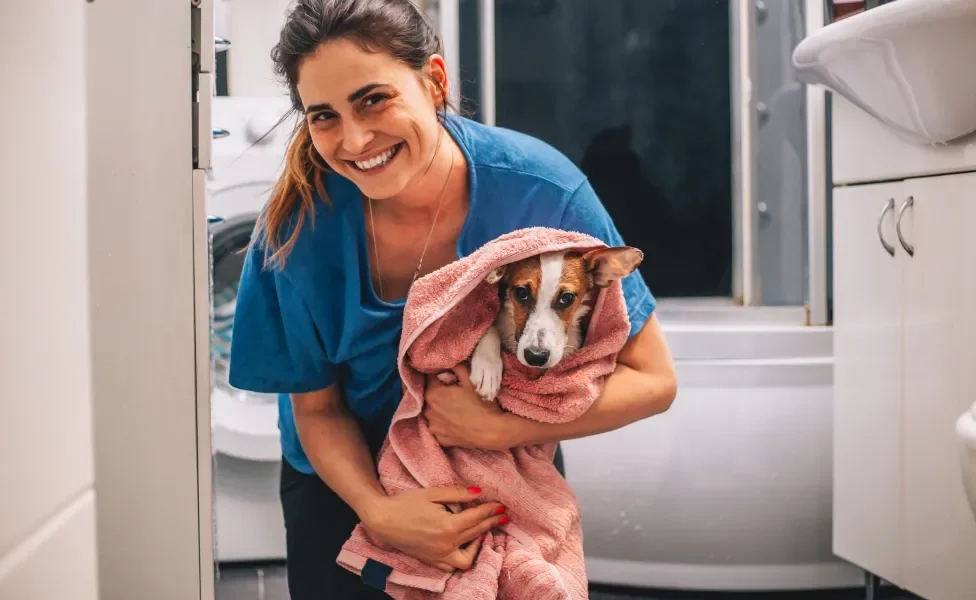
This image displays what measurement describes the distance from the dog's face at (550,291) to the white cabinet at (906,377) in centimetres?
79

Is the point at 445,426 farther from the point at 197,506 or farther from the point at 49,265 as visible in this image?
the point at 49,265

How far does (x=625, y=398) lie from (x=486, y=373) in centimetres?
19

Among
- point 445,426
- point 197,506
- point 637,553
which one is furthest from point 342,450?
point 637,553

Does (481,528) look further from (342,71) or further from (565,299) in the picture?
(342,71)

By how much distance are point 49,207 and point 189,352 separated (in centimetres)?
37

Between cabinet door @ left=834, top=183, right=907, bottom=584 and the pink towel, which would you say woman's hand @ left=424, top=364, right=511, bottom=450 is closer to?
the pink towel

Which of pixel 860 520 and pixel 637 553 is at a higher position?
pixel 860 520

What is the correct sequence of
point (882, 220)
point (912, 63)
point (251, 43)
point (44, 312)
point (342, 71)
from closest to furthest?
point (44, 312) → point (342, 71) → point (912, 63) → point (882, 220) → point (251, 43)

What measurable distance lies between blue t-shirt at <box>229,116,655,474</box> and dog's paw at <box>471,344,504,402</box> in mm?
123

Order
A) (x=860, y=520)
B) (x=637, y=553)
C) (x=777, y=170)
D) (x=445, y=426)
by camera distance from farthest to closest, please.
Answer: (x=777, y=170) → (x=637, y=553) → (x=860, y=520) → (x=445, y=426)

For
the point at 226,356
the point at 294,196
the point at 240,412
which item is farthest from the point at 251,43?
the point at 294,196

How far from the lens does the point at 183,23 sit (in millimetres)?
765

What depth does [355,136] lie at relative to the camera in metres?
0.98

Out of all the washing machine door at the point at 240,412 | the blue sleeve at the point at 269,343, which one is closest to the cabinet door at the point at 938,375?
the blue sleeve at the point at 269,343
